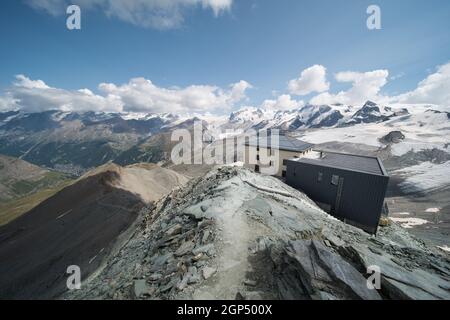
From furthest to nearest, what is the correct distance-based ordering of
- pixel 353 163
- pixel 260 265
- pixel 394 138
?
pixel 394 138 < pixel 353 163 < pixel 260 265

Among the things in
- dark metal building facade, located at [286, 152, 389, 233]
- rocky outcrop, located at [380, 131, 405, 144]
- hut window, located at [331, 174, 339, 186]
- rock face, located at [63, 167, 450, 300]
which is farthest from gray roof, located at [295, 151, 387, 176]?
rocky outcrop, located at [380, 131, 405, 144]

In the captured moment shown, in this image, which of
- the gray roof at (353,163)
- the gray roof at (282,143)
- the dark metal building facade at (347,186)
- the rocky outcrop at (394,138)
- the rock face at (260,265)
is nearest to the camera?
the rock face at (260,265)

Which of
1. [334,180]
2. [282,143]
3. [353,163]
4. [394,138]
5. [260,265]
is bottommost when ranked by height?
[394,138]

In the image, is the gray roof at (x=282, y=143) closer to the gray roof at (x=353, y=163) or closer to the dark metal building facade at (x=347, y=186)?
the gray roof at (x=353, y=163)

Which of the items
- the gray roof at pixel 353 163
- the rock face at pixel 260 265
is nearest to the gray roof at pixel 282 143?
the gray roof at pixel 353 163

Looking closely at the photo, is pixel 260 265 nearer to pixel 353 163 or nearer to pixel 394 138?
pixel 353 163

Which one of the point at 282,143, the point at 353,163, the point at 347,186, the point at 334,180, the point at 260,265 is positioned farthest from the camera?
the point at 282,143

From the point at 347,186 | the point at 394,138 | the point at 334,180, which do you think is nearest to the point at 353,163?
the point at 334,180
